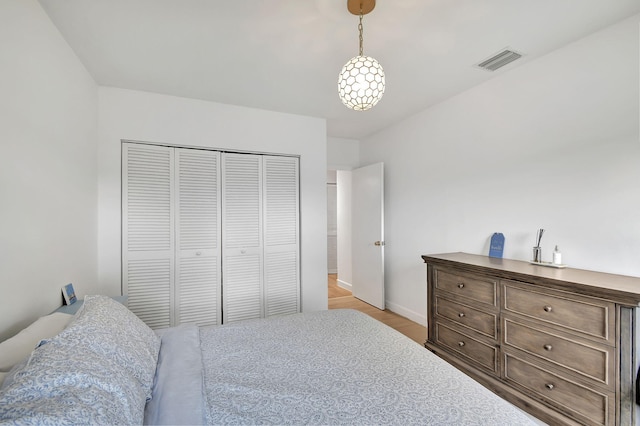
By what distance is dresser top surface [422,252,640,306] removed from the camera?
147cm

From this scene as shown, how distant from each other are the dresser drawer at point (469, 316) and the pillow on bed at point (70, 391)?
222cm

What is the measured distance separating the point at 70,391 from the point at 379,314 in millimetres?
3505

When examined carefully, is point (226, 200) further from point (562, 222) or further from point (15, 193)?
point (562, 222)

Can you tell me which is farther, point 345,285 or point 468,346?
point 345,285

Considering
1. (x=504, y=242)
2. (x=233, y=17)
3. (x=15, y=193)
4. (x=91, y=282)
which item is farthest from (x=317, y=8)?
(x=91, y=282)

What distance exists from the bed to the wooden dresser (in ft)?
3.19

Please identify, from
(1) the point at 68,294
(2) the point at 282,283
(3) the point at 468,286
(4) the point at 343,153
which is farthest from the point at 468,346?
(4) the point at 343,153

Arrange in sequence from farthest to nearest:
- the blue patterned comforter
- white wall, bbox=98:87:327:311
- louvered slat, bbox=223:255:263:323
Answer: louvered slat, bbox=223:255:263:323 < white wall, bbox=98:87:327:311 < the blue patterned comforter

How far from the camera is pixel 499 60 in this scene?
2.26 meters

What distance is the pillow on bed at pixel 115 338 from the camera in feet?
3.20

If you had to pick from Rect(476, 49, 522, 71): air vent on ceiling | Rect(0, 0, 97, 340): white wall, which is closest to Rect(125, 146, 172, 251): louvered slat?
Rect(0, 0, 97, 340): white wall

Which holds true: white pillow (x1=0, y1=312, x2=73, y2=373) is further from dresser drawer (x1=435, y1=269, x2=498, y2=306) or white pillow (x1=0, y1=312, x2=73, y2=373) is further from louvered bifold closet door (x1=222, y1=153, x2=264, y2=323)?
dresser drawer (x1=435, y1=269, x2=498, y2=306)

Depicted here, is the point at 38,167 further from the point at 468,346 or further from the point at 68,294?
the point at 468,346

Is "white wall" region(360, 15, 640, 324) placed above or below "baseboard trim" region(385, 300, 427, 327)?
above
